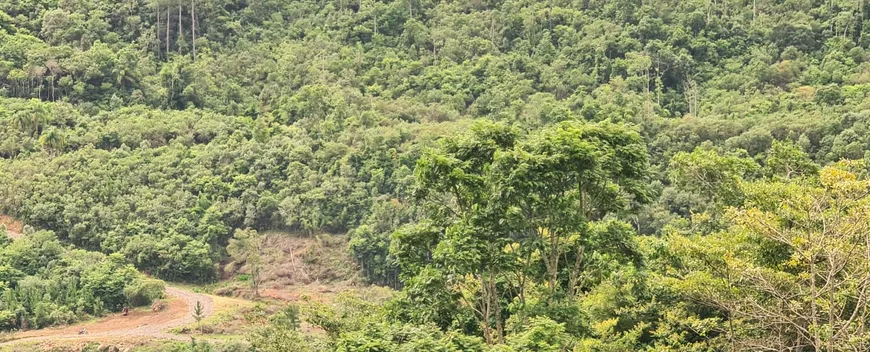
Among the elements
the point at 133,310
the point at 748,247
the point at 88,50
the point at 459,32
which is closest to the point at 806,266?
the point at 748,247

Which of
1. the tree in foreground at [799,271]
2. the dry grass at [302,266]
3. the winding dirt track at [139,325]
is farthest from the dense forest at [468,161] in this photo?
the winding dirt track at [139,325]

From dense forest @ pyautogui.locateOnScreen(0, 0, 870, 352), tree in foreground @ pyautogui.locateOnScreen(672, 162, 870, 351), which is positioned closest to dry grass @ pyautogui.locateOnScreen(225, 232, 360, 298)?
dense forest @ pyautogui.locateOnScreen(0, 0, 870, 352)

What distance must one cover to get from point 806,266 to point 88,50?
192 feet

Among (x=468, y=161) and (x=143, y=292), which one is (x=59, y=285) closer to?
(x=143, y=292)

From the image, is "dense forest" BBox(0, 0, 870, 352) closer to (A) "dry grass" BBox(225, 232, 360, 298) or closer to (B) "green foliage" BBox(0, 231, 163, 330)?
(B) "green foliage" BBox(0, 231, 163, 330)

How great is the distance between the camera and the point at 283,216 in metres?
45.3

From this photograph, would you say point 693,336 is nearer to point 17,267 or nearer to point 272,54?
→ point 17,267

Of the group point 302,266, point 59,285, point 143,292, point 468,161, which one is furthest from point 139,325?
point 468,161

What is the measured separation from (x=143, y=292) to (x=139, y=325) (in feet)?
7.64

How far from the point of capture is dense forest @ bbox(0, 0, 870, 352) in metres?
13.4

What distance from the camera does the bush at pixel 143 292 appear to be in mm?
37906

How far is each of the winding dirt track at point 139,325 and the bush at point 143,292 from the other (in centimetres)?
70

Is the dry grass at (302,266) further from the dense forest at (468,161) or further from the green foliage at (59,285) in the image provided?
the green foliage at (59,285)

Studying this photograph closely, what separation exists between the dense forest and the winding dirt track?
1.33 meters
